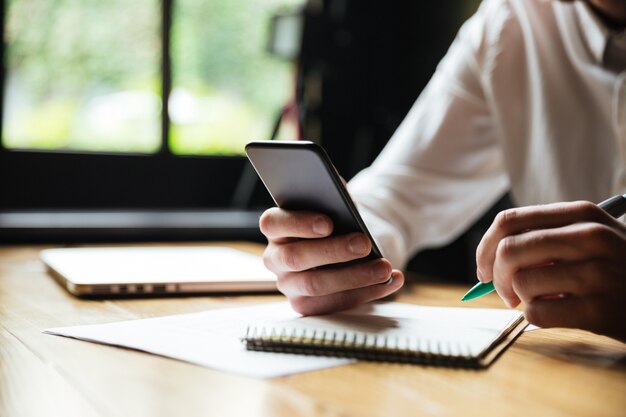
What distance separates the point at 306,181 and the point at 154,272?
37cm

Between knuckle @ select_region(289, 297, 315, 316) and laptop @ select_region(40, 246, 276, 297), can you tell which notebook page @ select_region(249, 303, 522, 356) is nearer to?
knuckle @ select_region(289, 297, 315, 316)

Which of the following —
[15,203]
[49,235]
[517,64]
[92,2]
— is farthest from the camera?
[92,2]

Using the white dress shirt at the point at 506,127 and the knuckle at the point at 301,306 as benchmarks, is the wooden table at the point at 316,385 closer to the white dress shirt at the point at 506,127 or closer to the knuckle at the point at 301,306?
the knuckle at the point at 301,306

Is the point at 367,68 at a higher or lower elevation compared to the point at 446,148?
higher

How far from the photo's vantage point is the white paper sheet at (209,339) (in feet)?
1.80

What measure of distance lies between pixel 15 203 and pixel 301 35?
5.10 feet

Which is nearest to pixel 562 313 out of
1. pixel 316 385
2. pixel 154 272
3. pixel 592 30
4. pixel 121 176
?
pixel 316 385

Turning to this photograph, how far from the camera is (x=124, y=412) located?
444 millimetres

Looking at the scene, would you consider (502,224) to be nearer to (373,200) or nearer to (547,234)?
(547,234)

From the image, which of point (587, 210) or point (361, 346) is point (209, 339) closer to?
point (361, 346)

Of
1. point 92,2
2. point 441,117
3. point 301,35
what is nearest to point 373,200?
point 441,117

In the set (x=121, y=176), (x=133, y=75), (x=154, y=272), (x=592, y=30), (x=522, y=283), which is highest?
(x=592, y=30)

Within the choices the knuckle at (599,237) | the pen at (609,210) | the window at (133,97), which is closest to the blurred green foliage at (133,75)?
the window at (133,97)

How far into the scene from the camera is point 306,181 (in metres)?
0.69
